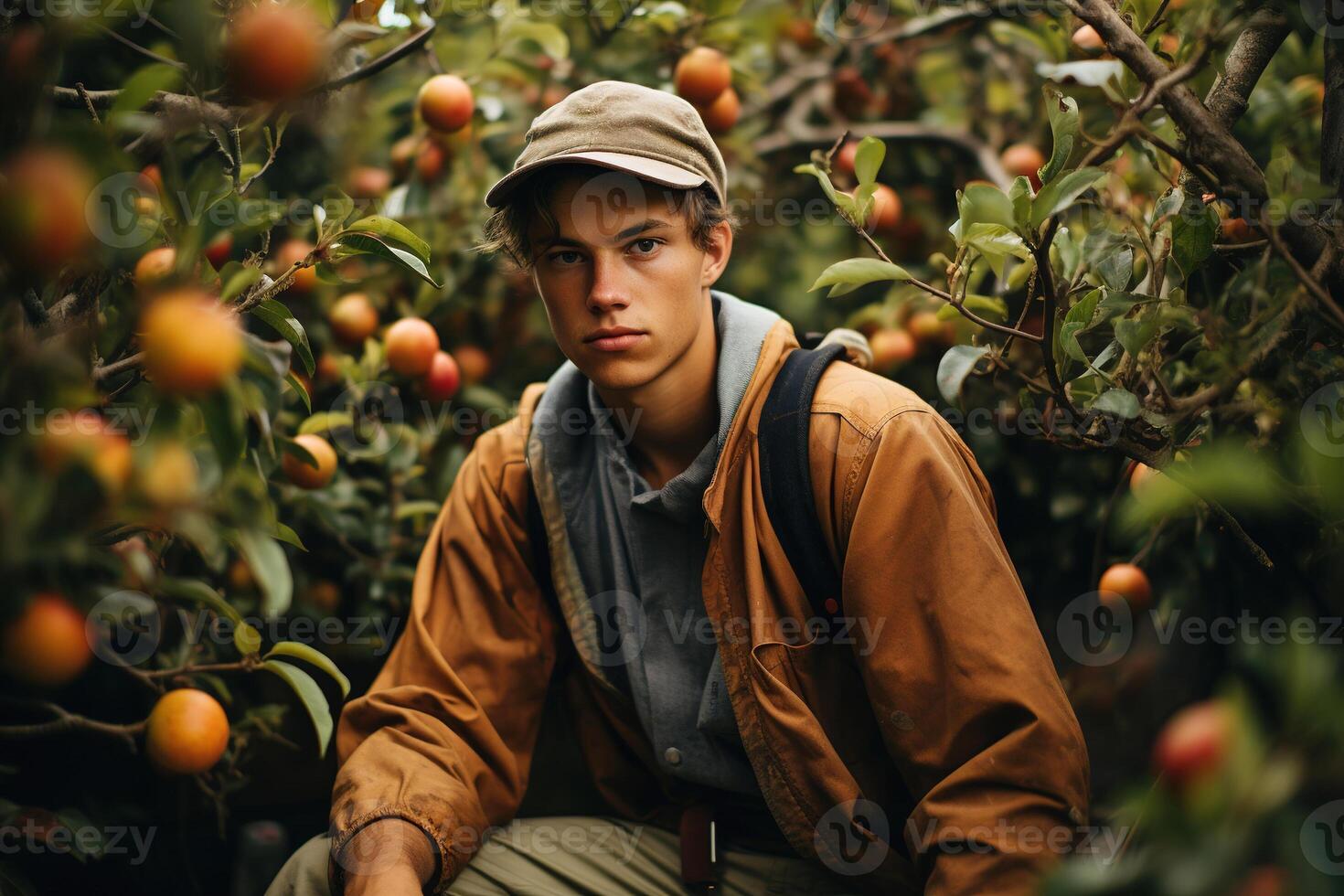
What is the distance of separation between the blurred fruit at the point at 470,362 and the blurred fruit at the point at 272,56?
49.1 inches

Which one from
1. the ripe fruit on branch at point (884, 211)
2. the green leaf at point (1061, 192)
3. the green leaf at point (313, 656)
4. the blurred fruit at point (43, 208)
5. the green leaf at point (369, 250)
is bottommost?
the green leaf at point (313, 656)

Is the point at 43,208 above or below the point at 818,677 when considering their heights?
above

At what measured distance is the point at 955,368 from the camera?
1.27 m

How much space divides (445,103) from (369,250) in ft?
2.38

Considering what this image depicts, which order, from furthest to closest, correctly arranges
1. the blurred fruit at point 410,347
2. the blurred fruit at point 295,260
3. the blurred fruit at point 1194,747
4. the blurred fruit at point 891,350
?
the blurred fruit at point 891,350 → the blurred fruit at point 410,347 → the blurred fruit at point 295,260 → the blurred fruit at point 1194,747

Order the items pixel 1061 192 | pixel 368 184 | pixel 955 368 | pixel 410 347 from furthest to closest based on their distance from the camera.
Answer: pixel 368 184 < pixel 410 347 < pixel 955 368 < pixel 1061 192

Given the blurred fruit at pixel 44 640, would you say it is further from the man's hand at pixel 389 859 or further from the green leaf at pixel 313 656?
the man's hand at pixel 389 859

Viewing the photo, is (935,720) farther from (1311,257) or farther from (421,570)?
(421,570)

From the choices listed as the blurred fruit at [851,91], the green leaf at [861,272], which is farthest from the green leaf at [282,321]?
the blurred fruit at [851,91]

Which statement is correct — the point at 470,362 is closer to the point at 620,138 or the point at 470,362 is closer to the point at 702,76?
the point at 702,76

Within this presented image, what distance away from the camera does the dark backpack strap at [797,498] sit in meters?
1.28

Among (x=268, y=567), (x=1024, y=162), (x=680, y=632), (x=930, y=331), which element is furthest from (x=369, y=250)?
(x=1024, y=162)

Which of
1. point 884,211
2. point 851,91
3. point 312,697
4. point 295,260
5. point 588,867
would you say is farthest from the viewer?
point 851,91

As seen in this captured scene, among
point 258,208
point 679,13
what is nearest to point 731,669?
point 258,208
